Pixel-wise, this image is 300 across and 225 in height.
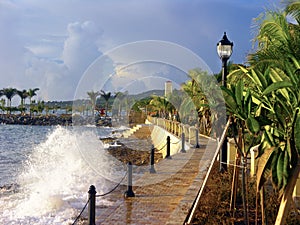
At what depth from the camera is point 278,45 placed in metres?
7.83

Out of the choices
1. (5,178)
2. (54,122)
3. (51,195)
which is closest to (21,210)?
(51,195)

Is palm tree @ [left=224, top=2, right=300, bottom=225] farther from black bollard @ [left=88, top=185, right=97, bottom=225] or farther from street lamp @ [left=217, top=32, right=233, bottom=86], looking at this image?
street lamp @ [left=217, top=32, right=233, bottom=86]

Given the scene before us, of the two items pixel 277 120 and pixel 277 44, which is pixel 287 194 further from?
pixel 277 44

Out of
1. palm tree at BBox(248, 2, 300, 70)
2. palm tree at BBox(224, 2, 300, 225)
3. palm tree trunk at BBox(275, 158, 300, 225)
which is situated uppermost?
palm tree at BBox(248, 2, 300, 70)

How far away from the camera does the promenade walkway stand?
744 cm

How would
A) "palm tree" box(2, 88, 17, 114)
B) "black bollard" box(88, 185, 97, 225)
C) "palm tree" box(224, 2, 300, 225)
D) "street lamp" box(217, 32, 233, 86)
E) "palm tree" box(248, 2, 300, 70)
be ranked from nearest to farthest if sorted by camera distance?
"palm tree" box(224, 2, 300, 225) → "black bollard" box(88, 185, 97, 225) → "palm tree" box(248, 2, 300, 70) → "street lamp" box(217, 32, 233, 86) → "palm tree" box(2, 88, 17, 114)

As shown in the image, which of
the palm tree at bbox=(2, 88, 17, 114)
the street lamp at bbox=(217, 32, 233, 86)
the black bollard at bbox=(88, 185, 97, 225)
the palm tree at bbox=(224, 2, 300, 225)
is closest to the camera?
the palm tree at bbox=(224, 2, 300, 225)

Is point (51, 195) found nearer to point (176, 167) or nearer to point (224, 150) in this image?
point (176, 167)

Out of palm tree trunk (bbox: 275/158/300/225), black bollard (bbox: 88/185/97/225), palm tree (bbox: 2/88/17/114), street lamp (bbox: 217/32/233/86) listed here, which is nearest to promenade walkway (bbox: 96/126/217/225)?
black bollard (bbox: 88/185/97/225)

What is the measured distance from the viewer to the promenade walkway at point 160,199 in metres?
7.44

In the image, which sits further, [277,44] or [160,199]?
[160,199]

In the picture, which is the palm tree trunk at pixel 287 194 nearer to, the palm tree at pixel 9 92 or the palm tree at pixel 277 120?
the palm tree at pixel 277 120

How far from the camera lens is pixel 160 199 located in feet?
29.2

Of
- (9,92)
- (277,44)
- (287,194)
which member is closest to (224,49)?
(277,44)
